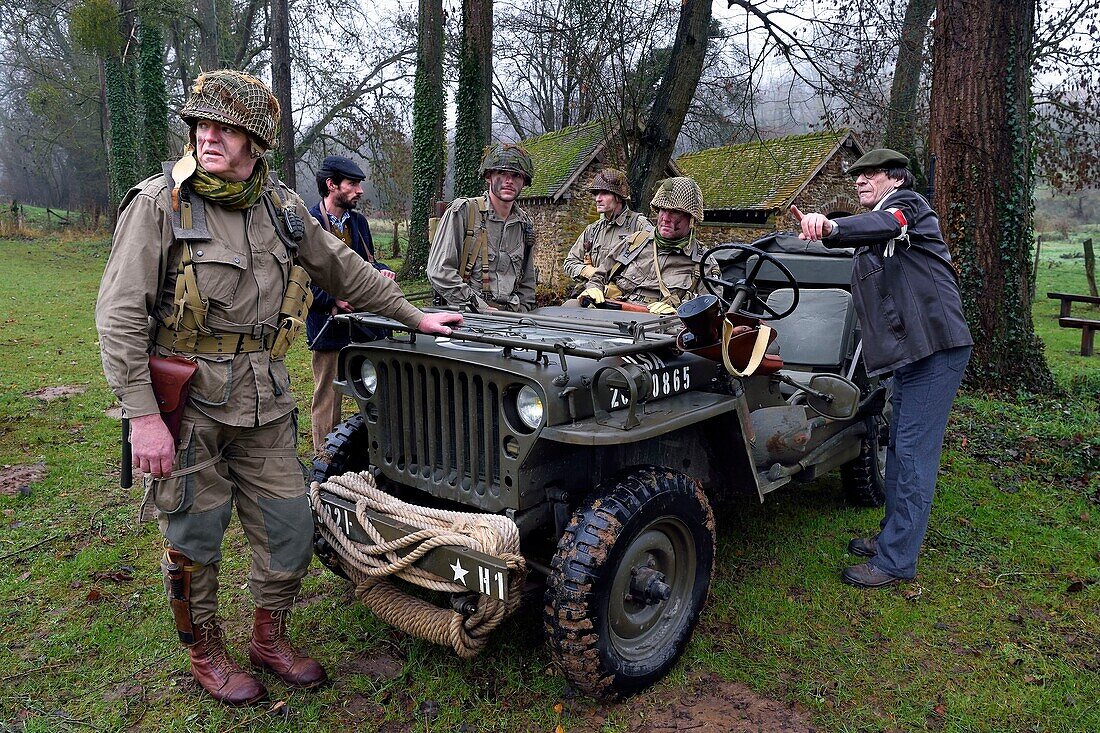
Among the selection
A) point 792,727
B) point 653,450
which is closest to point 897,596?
point 792,727

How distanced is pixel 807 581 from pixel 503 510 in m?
2.06

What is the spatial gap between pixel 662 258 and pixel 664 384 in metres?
2.86

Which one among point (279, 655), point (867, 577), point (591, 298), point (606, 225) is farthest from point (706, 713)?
point (606, 225)

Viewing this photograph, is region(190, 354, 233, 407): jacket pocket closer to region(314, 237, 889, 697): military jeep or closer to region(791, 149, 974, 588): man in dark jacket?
region(314, 237, 889, 697): military jeep

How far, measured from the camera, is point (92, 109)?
34.5m

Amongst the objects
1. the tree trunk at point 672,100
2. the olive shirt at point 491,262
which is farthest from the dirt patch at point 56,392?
the tree trunk at point 672,100

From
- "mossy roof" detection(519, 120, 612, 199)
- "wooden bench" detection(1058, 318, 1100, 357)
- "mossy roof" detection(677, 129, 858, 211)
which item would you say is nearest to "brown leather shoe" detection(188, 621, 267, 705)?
"wooden bench" detection(1058, 318, 1100, 357)

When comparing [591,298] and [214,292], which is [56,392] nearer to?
[591,298]

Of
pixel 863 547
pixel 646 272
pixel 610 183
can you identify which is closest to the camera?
pixel 863 547

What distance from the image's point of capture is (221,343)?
288 cm

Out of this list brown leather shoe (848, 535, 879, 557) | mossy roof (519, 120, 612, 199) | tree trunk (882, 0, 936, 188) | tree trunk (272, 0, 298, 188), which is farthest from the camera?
tree trunk (272, 0, 298, 188)

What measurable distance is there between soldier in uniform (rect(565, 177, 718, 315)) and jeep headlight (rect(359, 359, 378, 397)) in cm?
214

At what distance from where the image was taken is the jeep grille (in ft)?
10.1

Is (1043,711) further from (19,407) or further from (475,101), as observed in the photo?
(475,101)
